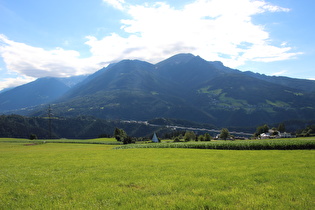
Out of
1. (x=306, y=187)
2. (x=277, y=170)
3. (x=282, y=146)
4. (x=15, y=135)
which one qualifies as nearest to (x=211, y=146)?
(x=282, y=146)

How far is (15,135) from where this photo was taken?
15850cm

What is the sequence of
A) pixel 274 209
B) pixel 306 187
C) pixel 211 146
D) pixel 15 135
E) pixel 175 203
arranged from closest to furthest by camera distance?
pixel 274 209 < pixel 175 203 < pixel 306 187 < pixel 211 146 < pixel 15 135

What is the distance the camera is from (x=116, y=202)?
945 cm

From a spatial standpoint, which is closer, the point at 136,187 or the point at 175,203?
the point at 175,203

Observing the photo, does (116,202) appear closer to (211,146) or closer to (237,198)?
(237,198)

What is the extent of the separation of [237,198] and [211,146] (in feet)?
128

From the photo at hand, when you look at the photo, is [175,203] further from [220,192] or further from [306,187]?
→ [306,187]

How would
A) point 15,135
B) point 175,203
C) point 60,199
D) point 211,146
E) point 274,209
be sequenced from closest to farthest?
1. point 274,209
2. point 175,203
3. point 60,199
4. point 211,146
5. point 15,135

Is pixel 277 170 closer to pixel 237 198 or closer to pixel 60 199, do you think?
pixel 237 198

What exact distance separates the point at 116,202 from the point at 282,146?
40413 mm

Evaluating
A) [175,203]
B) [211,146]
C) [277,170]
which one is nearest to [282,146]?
[211,146]

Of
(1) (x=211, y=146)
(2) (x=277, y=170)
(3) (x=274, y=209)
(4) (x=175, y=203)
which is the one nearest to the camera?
(3) (x=274, y=209)

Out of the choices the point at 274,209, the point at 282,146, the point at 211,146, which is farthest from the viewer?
the point at 211,146

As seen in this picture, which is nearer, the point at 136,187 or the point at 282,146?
the point at 136,187
